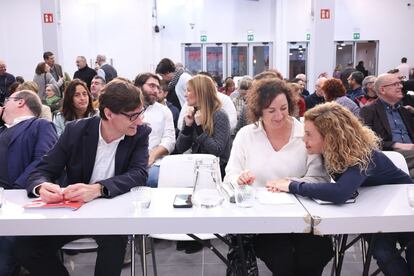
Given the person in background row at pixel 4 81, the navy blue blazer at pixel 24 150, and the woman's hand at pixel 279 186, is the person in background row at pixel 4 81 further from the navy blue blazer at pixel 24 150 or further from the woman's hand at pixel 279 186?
the woman's hand at pixel 279 186

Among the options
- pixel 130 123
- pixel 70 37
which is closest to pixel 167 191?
pixel 130 123

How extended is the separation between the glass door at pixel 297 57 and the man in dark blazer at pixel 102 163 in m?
12.1

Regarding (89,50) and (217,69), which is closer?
(89,50)

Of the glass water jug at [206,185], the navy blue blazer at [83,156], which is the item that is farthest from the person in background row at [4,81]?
the glass water jug at [206,185]

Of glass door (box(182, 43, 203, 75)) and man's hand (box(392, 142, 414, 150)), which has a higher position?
glass door (box(182, 43, 203, 75))

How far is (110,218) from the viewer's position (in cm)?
157

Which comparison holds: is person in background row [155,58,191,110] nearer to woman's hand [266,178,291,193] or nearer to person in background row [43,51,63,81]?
person in background row [43,51,63,81]

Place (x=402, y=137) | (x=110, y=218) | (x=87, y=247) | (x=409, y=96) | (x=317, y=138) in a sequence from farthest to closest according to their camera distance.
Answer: (x=409, y=96) < (x=402, y=137) < (x=87, y=247) < (x=317, y=138) < (x=110, y=218)

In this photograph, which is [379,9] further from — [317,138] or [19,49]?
[317,138]

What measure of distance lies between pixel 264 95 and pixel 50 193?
1.19 meters

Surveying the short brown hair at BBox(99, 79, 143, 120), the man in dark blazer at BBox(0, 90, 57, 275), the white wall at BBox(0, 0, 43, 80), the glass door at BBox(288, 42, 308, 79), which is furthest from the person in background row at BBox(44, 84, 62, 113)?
the glass door at BBox(288, 42, 308, 79)

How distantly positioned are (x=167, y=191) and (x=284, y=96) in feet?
2.71

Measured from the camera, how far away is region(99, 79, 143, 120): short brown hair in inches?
79.4

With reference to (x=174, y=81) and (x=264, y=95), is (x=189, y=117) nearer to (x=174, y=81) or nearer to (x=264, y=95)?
(x=264, y=95)
